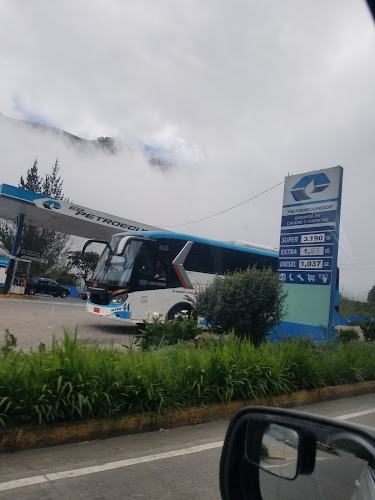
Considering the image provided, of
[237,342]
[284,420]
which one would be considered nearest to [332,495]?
[284,420]

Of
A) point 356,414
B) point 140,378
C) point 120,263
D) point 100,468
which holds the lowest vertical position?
point 100,468

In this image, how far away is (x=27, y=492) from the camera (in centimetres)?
354

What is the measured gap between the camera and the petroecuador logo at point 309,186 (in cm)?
1141

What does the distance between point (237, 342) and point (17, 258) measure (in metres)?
24.6

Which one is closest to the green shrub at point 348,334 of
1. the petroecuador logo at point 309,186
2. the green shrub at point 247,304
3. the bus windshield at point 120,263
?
the green shrub at point 247,304

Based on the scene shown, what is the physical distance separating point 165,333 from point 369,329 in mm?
8074

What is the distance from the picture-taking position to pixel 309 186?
11766mm

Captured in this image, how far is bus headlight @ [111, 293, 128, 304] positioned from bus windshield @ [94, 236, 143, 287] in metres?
0.31

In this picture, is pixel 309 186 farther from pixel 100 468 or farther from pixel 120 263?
pixel 100 468

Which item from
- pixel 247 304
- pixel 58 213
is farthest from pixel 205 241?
pixel 58 213

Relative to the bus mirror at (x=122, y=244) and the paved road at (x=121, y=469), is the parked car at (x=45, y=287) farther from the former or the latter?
the paved road at (x=121, y=469)

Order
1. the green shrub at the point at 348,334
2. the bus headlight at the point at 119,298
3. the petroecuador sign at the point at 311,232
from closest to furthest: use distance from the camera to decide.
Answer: the petroecuador sign at the point at 311,232, the green shrub at the point at 348,334, the bus headlight at the point at 119,298

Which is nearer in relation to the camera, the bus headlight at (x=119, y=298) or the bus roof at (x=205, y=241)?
the bus headlight at (x=119, y=298)

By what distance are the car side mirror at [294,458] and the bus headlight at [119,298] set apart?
12.0m
